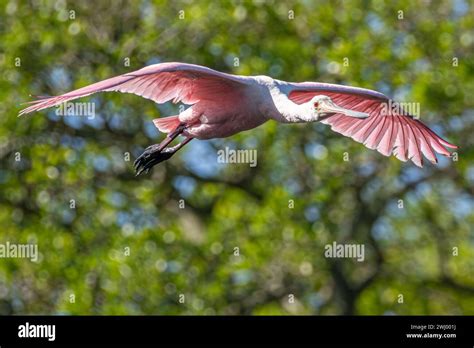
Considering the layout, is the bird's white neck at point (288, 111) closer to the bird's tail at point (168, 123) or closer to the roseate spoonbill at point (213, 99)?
the roseate spoonbill at point (213, 99)

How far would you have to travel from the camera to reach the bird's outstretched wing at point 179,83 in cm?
648

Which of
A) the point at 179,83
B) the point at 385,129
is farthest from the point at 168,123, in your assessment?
the point at 385,129

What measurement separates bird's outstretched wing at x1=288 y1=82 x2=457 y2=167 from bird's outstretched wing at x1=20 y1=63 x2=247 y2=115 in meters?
0.76

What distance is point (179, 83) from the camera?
6.90m

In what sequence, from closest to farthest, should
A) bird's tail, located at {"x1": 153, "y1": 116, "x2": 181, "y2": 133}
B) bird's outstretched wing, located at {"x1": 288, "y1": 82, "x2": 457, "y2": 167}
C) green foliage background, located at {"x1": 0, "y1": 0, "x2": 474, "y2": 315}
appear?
bird's tail, located at {"x1": 153, "y1": 116, "x2": 181, "y2": 133} < bird's outstretched wing, located at {"x1": 288, "y1": 82, "x2": 457, "y2": 167} < green foliage background, located at {"x1": 0, "y1": 0, "x2": 474, "y2": 315}

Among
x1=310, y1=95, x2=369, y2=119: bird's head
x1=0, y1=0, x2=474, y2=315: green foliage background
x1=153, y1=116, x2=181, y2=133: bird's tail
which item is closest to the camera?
x1=310, y1=95, x2=369, y2=119: bird's head

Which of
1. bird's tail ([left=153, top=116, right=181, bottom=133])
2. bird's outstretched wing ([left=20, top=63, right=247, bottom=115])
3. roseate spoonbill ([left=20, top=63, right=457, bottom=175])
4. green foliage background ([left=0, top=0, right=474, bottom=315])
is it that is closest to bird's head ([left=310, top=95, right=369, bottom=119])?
roseate spoonbill ([left=20, top=63, right=457, bottom=175])

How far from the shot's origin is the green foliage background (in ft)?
37.7

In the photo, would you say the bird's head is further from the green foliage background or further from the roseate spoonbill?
the green foliage background

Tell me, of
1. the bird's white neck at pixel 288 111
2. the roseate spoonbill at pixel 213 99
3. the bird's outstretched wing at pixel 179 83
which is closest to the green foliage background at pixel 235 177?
the roseate spoonbill at pixel 213 99

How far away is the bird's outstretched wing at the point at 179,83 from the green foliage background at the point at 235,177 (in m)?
4.47
